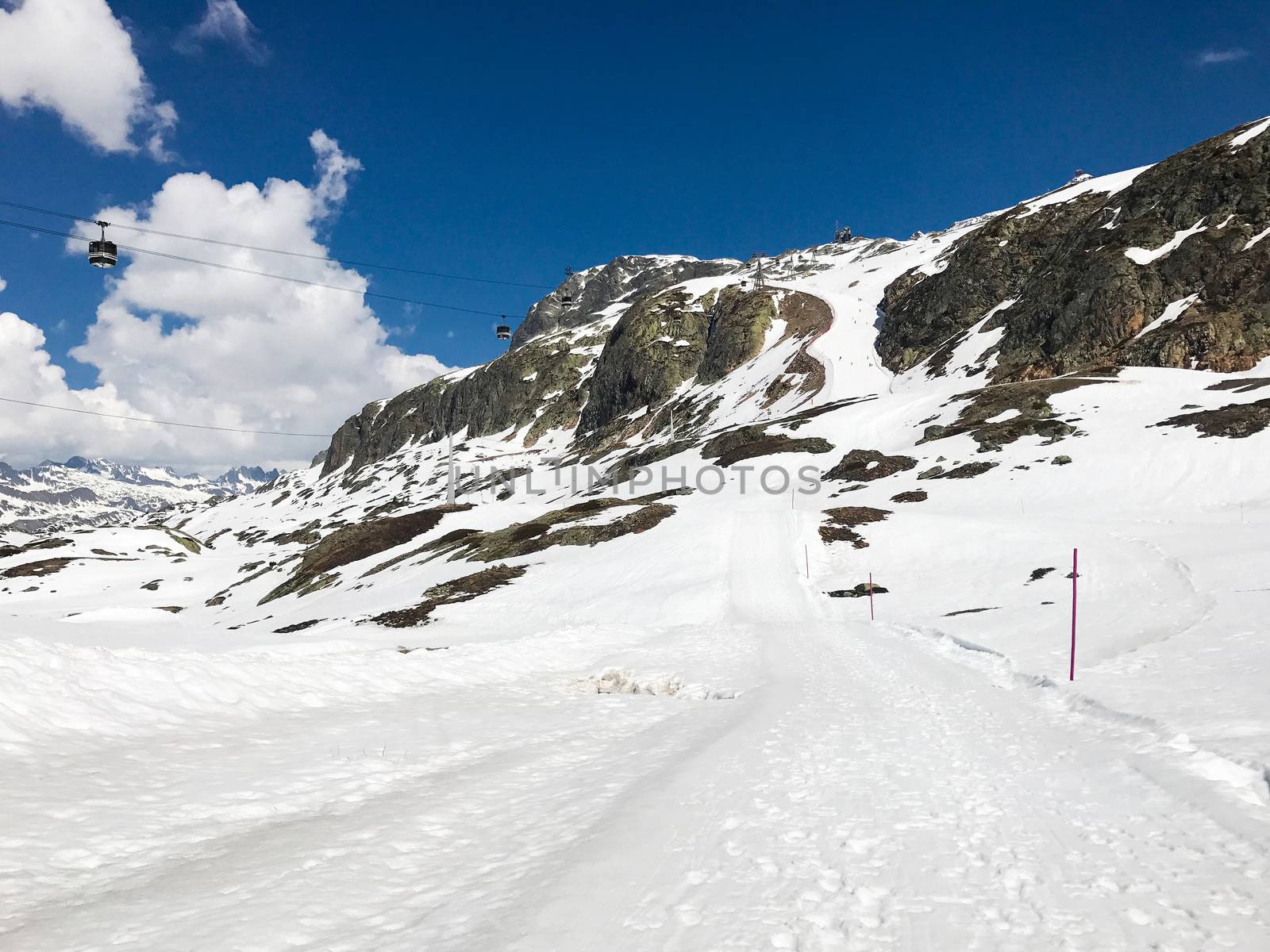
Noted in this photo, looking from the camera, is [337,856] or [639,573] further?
[639,573]

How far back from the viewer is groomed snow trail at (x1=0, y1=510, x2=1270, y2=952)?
16.4 feet

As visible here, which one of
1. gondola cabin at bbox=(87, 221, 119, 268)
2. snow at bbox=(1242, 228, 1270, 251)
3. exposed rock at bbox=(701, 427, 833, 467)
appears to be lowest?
exposed rock at bbox=(701, 427, 833, 467)

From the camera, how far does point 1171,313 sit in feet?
242

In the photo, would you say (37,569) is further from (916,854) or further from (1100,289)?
(1100,289)

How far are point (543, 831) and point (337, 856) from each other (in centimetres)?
208

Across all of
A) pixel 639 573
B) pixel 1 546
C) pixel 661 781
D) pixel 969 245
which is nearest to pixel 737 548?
pixel 639 573

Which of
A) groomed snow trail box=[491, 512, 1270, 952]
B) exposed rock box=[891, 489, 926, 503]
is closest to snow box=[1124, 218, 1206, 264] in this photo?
exposed rock box=[891, 489, 926, 503]

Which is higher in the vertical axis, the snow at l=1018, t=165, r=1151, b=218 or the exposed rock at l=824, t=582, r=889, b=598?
the snow at l=1018, t=165, r=1151, b=218

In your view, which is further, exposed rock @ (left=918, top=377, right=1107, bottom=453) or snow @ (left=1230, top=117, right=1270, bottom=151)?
snow @ (left=1230, top=117, right=1270, bottom=151)

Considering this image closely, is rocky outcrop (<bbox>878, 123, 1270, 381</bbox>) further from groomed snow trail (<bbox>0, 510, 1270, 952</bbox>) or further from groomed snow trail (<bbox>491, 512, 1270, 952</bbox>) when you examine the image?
groomed snow trail (<bbox>0, 510, 1270, 952</bbox>)

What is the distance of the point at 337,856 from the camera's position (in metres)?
6.38

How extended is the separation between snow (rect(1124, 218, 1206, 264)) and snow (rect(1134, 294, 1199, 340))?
8.20 m

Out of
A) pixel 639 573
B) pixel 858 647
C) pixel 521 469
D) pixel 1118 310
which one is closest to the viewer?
pixel 858 647

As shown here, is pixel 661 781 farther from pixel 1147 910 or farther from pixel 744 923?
pixel 1147 910
